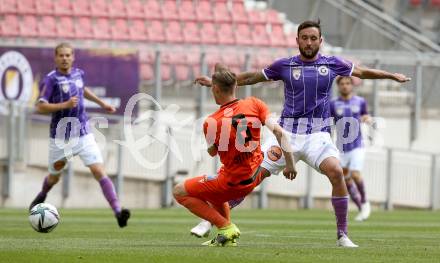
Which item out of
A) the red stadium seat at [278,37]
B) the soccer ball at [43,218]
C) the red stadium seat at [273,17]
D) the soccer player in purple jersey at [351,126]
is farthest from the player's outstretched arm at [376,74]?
the red stadium seat at [273,17]

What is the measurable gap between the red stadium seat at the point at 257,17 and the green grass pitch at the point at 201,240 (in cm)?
993

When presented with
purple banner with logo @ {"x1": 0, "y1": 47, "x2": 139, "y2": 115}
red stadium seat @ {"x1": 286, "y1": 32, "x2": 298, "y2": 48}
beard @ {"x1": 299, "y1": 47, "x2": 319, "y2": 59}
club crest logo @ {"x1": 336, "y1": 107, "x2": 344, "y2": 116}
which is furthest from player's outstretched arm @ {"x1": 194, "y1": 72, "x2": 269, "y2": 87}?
red stadium seat @ {"x1": 286, "y1": 32, "x2": 298, "y2": 48}

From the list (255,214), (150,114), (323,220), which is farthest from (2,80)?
(323,220)

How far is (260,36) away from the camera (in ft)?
93.5

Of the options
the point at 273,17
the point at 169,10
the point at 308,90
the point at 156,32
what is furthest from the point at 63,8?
the point at 308,90

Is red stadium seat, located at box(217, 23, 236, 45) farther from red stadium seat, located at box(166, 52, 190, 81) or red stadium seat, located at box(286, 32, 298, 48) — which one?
red stadium seat, located at box(166, 52, 190, 81)

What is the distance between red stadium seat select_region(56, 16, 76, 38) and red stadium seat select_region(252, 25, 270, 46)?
4391mm

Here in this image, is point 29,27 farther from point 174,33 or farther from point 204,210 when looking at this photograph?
point 204,210

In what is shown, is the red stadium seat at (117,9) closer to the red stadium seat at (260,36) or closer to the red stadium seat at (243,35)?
the red stadium seat at (243,35)

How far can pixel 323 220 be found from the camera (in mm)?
18688

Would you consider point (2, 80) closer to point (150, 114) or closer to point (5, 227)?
point (150, 114)

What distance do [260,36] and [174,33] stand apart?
7.40 feet

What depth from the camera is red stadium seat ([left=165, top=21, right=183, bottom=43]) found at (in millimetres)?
27219

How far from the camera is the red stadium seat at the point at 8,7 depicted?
2586 cm
